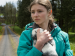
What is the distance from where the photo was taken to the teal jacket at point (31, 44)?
1001 millimetres

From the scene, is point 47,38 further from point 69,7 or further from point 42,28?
point 69,7

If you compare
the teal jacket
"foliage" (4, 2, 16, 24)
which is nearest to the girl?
the teal jacket

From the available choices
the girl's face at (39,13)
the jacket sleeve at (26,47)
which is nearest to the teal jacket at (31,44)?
the jacket sleeve at (26,47)

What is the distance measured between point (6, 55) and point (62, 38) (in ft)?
24.0

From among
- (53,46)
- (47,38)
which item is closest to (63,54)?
(53,46)

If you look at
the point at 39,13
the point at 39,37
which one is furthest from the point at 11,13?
the point at 39,37

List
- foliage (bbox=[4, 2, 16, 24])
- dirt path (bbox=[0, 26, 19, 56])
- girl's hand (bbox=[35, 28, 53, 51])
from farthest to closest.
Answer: foliage (bbox=[4, 2, 16, 24]), dirt path (bbox=[0, 26, 19, 56]), girl's hand (bbox=[35, 28, 53, 51])

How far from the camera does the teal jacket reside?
3.29ft

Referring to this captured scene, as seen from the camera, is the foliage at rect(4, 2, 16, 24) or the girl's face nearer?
the girl's face

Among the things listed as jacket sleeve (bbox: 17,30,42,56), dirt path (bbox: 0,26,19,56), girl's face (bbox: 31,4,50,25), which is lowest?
dirt path (bbox: 0,26,19,56)

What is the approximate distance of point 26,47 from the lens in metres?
1.04

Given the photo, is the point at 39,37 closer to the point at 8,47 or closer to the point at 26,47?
the point at 26,47

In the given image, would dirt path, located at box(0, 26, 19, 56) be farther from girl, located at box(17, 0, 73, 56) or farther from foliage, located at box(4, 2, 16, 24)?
foliage, located at box(4, 2, 16, 24)

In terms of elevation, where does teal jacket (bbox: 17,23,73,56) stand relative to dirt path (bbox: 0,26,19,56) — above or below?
above
